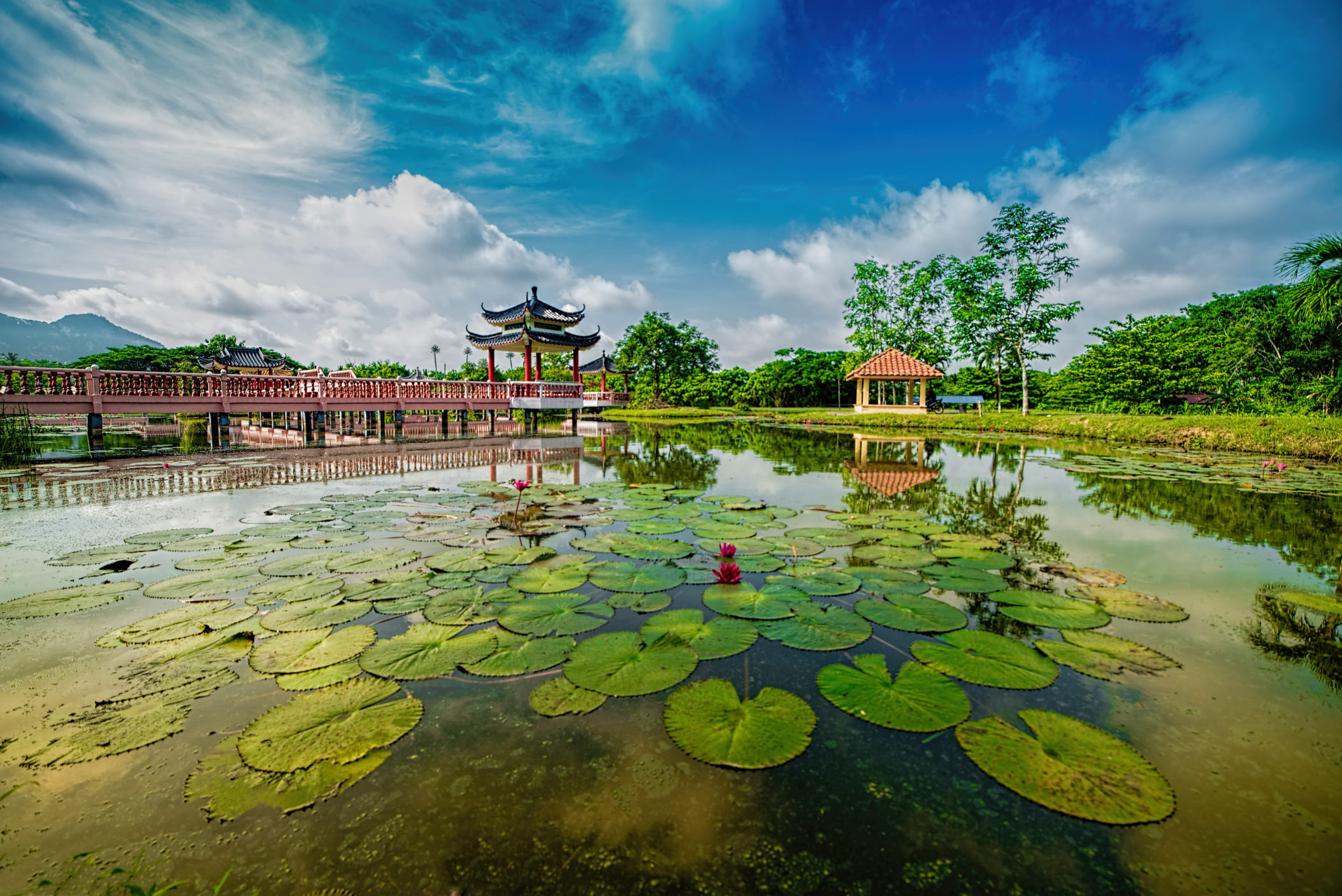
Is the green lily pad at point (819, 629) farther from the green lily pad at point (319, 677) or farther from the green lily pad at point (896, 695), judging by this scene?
the green lily pad at point (319, 677)

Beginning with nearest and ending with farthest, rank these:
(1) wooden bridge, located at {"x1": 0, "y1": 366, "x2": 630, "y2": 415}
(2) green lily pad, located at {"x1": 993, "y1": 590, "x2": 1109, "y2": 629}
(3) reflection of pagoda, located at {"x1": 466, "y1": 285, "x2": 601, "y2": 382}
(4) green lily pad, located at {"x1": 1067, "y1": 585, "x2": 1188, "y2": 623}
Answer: (2) green lily pad, located at {"x1": 993, "y1": 590, "x2": 1109, "y2": 629}
(4) green lily pad, located at {"x1": 1067, "y1": 585, "x2": 1188, "y2": 623}
(1) wooden bridge, located at {"x1": 0, "y1": 366, "x2": 630, "y2": 415}
(3) reflection of pagoda, located at {"x1": 466, "y1": 285, "x2": 601, "y2": 382}

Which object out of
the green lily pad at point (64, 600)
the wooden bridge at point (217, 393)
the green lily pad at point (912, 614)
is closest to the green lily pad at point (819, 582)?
the green lily pad at point (912, 614)

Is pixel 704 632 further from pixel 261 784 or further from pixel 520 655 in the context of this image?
pixel 261 784

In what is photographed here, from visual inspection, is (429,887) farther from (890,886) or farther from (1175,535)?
(1175,535)

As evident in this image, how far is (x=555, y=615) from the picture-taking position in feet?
9.49

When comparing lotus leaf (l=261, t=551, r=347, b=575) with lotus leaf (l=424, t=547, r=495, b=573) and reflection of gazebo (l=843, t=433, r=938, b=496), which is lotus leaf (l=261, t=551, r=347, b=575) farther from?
reflection of gazebo (l=843, t=433, r=938, b=496)

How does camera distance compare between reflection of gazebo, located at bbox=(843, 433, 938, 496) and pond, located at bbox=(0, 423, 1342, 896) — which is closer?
pond, located at bbox=(0, 423, 1342, 896)

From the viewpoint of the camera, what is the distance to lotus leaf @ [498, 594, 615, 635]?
2725mm

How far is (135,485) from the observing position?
6.79 meters

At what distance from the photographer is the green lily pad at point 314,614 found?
2.72 m

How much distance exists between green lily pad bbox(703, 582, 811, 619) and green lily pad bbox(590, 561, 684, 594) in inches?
11.9

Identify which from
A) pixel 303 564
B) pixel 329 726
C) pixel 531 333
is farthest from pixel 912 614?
pixel 531 333

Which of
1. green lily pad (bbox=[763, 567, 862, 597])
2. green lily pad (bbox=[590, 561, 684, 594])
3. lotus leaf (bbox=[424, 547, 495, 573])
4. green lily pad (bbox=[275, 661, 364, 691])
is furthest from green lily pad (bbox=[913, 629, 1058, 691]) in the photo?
lotus leaf (bbox=[424, 547, 495, 573])

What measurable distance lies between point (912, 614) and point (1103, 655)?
0.87 m
